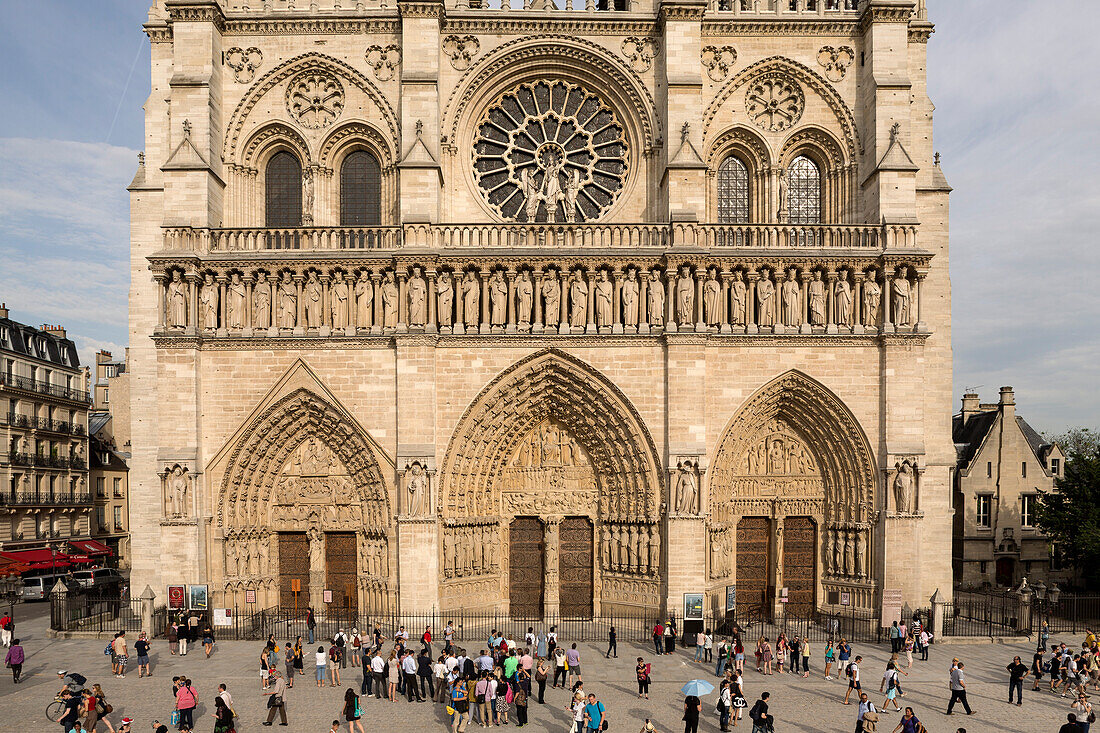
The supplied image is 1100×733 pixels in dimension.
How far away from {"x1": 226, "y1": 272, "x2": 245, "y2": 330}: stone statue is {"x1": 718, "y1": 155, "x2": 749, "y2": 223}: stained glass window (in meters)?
14.2

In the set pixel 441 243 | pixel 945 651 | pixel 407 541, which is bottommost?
pixel 945 651

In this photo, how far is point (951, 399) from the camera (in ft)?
68.8

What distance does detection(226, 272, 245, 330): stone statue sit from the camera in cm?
1938

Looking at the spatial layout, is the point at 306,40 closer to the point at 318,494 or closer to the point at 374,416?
the point at 374,416

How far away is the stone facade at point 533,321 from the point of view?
19.2 metres

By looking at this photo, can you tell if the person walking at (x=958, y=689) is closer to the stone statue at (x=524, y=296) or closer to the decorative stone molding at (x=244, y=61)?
the stone statue at (x=524, y=296)

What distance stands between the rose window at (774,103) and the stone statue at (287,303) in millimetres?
14280

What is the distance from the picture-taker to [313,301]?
63.7 ft

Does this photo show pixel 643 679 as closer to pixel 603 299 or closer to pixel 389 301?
pixel 603 299

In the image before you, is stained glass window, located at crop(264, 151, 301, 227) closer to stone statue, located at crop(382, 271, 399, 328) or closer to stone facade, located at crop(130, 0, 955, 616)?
stone facade, located at crop(130, 0, 955, 616)

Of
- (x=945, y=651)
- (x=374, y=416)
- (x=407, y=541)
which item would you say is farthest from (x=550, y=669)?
(x=945, y=651)

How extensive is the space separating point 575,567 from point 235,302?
39.3ft

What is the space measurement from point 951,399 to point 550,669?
46.4 ft

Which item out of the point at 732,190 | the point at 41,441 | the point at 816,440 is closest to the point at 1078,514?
the point at 816,440
